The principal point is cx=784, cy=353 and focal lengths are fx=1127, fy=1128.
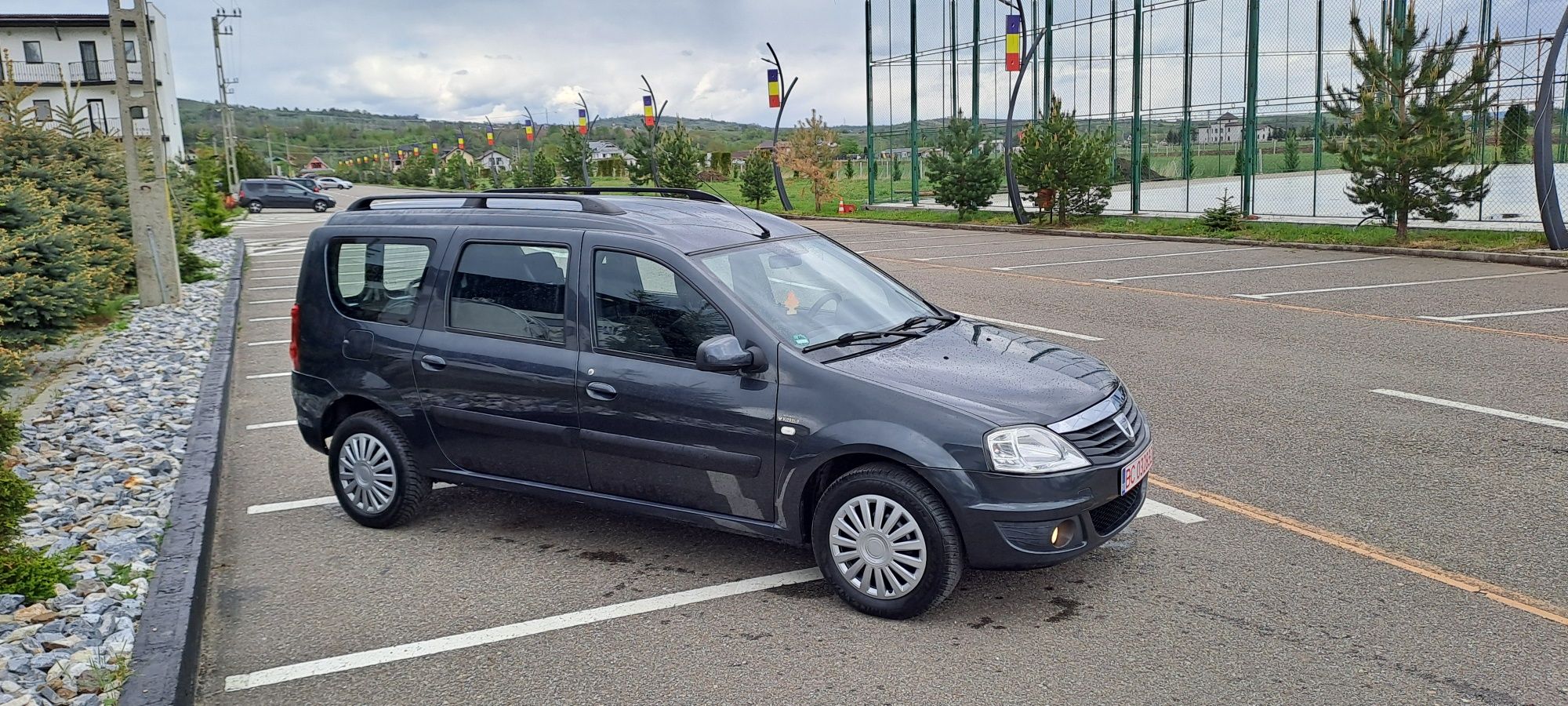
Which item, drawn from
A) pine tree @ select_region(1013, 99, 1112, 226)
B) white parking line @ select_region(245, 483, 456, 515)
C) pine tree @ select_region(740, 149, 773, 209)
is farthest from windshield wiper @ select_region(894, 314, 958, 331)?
pine tree @ select_region(740, 149, 773, 209)

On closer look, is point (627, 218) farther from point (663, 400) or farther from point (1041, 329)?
point (1041, 329)

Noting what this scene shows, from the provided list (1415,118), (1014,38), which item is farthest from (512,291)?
(1014,38)

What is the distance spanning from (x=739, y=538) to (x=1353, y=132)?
56.2 ft

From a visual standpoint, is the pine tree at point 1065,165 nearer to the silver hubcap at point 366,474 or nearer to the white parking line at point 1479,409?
the white parking line at point 1479,409

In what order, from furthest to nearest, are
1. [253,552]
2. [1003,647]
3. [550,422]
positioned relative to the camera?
1. [253,552]
2. [550,422]
3. [1003,647]

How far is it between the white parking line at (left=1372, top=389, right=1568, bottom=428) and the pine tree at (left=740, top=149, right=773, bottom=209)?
35318 mm

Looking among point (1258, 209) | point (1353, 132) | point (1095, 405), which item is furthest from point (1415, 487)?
point (1258, 209)

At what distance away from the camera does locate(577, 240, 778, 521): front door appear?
4.55m

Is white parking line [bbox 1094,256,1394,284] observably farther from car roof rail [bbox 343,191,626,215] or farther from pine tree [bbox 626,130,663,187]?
pine tree [bbox 626,130,663,187]

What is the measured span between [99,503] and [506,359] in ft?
8.40

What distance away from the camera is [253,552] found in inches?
219

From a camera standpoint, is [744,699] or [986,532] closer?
[744,699]

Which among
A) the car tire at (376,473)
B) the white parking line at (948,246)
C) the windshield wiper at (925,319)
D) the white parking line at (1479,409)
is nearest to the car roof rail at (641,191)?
the windshield wiper at (925,319)

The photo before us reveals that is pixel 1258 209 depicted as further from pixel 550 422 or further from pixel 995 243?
pixel 550 422
